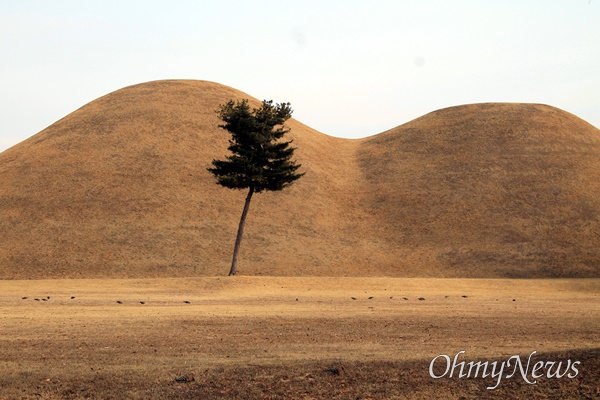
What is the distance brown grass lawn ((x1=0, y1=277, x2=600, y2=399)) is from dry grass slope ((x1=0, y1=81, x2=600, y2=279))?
2793 centimetres

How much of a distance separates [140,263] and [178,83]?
1950 inches

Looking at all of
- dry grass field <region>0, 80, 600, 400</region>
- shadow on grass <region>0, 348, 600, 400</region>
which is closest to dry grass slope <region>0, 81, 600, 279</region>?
dry grass field <region>0, 80, 600, 400</region>

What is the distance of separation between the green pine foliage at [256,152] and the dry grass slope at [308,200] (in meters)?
10.8

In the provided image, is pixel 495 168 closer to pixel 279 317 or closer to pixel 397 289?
pixel 397 289

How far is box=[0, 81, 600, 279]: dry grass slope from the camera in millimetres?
60938

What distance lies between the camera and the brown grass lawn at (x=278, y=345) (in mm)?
12086

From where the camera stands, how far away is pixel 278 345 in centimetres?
1661

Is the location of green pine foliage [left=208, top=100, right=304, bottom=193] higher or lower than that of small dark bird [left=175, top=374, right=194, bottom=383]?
higher

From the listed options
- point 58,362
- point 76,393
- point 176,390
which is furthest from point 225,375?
point 58,362

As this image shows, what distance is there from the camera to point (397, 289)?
41.4 meters

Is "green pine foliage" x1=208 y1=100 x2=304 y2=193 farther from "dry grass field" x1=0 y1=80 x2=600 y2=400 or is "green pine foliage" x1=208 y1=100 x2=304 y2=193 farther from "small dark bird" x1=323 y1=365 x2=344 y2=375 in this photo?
"small dark bird" x1=323 y1=365 x2=344 y2=375

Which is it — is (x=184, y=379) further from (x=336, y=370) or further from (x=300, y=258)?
(x=300, y=258)

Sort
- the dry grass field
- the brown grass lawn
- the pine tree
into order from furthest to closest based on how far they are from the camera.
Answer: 1. the pine tree
2. the dry grass field
3. the brown grass lawn

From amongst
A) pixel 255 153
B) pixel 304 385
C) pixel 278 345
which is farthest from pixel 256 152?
pixel 304 385
